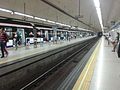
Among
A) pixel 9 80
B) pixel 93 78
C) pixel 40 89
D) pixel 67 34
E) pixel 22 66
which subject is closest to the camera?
pixel 93 78

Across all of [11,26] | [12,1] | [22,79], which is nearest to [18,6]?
[12,1]

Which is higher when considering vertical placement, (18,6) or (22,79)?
(18,6)

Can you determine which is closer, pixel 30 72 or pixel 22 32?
pixel 30 72

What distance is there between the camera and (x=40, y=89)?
9.58 m

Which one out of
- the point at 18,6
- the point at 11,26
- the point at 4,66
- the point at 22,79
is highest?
the point at 18,6

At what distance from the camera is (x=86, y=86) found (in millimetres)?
5824

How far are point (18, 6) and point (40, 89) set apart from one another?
26.5 ft

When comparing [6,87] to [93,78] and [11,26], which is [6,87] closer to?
[93,78]

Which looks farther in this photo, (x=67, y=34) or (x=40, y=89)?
(x=67, y=34)

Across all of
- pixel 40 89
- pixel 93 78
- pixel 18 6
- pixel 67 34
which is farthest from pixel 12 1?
pixel 67 34

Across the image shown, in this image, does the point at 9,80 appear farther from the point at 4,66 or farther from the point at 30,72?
the point at 30,72

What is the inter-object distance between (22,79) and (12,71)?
1658mm

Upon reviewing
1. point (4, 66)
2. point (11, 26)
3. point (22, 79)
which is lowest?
point (22, 79)

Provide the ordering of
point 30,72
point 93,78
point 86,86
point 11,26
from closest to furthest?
point 86,86 < point 93,78 < point 30,72 < point 11,26
